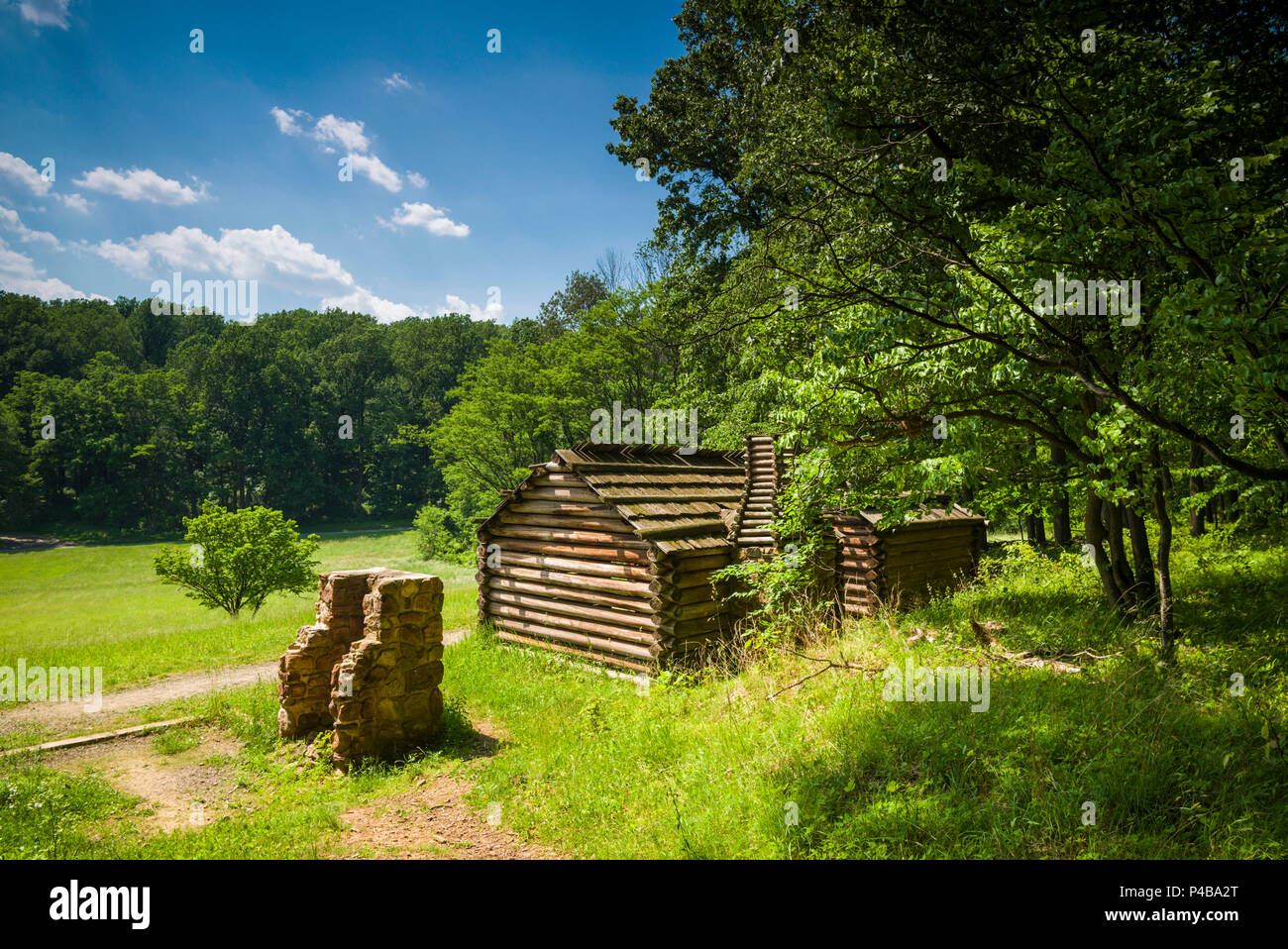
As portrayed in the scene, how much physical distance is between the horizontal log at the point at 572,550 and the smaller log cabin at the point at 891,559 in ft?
13.0

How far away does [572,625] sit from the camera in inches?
465

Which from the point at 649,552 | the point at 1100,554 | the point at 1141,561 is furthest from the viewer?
the point at 649,552

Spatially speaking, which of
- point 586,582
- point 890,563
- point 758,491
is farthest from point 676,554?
point 890,563

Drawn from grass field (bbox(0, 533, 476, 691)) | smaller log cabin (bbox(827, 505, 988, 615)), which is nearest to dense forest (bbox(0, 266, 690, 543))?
grass field (bbox(0, 533, 476, 691))

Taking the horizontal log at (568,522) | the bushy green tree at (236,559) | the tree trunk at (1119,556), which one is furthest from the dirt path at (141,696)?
the tree trunk at (1119,556)

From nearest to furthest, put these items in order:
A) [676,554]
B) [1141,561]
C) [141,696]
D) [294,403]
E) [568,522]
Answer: [1141,561] < [676,554] < [141,696] < [568,522] < [294,403]

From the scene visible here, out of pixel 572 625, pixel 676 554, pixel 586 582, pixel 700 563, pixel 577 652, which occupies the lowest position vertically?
pixel 577 652

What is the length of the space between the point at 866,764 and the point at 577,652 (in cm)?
742

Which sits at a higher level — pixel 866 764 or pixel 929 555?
pixel 929 555

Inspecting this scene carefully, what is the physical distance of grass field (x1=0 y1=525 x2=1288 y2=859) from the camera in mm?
4039

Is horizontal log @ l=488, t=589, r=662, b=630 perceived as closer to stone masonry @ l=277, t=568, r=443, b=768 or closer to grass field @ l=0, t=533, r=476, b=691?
stone masonry @ l=277, t=568, r=443, b=768

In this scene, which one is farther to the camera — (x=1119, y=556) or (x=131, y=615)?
(x=131, y=615)

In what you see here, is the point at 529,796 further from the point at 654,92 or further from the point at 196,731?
the point at 654,92

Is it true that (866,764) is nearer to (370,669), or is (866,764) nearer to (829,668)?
(829,668)
